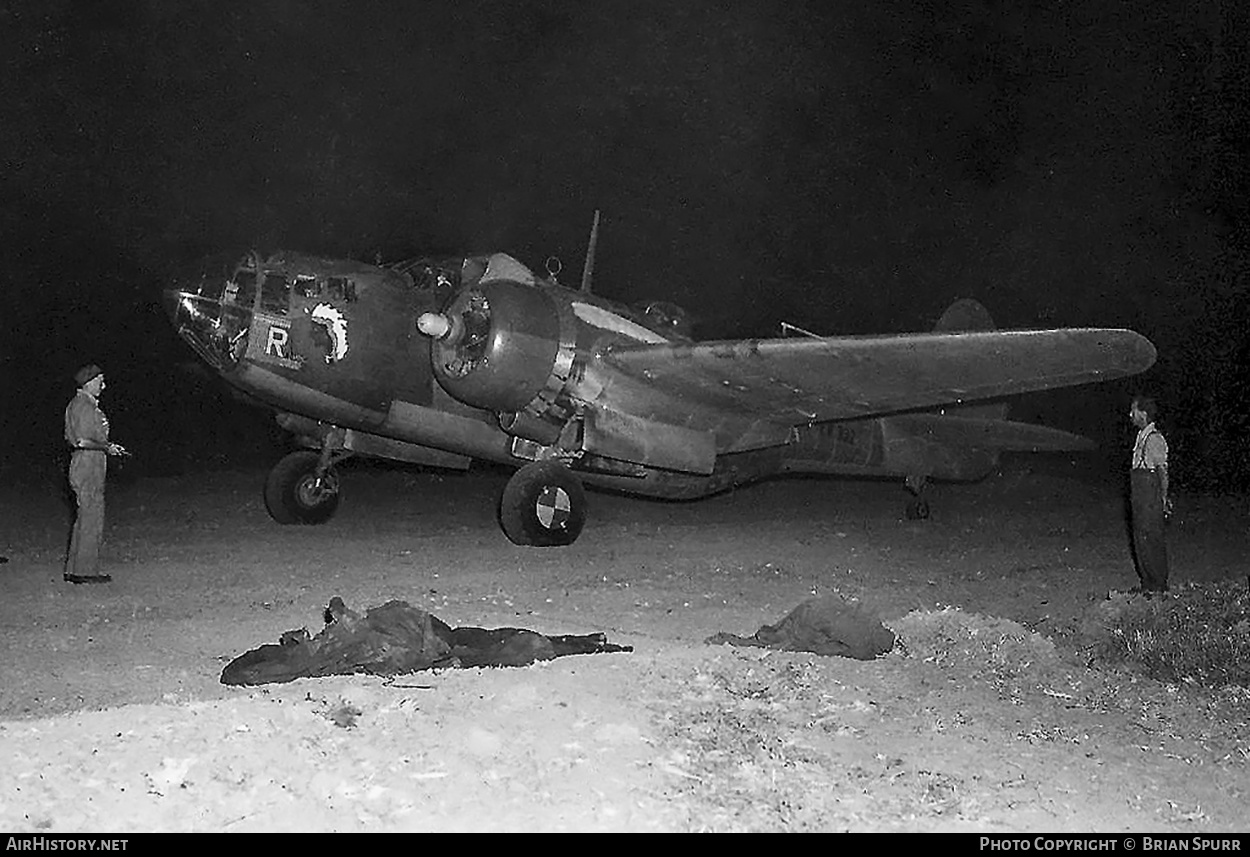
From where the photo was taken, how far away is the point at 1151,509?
9.38 metres

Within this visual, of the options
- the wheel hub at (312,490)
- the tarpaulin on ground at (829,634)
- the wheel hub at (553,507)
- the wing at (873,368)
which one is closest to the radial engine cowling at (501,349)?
the wing at (873,368)

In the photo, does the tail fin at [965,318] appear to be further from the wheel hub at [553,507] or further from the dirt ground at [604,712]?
the wheel hub at [553,507]

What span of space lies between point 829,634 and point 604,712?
7.15ft

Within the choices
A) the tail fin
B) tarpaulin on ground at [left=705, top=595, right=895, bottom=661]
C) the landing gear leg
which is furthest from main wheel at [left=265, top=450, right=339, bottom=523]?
the tail fin

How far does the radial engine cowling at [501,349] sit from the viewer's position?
10773mm

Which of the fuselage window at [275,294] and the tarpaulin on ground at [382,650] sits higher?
the fuselage window at [275,294]

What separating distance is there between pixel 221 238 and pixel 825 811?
29.2 meters

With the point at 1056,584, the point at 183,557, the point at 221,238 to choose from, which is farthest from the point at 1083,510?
the point at 221,238

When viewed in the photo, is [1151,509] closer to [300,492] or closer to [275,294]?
[275,294]

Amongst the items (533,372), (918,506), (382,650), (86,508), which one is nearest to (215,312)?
(86,508)

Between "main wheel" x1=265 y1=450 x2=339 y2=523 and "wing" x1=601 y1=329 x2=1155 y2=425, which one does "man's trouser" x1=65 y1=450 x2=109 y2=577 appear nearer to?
"main wheel" x1=265 y1=450 x2=339 y2=523

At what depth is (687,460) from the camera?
11719mm

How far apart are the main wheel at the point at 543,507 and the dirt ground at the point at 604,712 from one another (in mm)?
430

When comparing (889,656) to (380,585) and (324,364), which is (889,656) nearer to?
(380,585)
